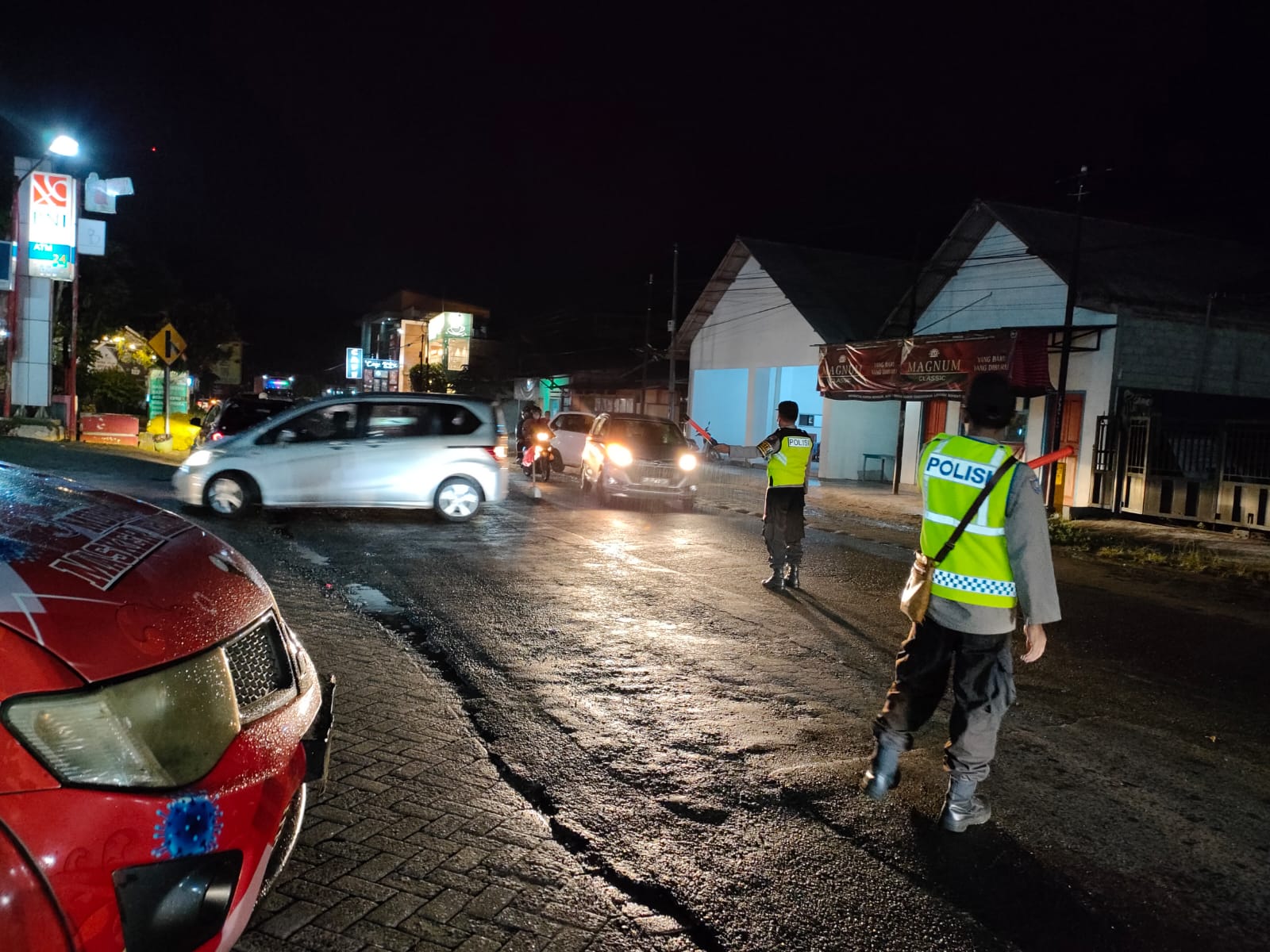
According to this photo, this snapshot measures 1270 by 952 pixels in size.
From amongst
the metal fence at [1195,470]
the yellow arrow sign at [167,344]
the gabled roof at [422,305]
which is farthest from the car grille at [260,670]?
the gabled roof at [422,305]

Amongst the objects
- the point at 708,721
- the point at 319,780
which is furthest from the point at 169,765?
the point at 708,721

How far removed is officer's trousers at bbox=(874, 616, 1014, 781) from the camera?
3.89 m

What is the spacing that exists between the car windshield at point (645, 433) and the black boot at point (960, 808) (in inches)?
485

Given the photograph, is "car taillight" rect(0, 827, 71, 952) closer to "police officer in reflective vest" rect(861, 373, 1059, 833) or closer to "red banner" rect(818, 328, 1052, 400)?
"police officer in reflective vest" rect(861, 373, 1059, 833)

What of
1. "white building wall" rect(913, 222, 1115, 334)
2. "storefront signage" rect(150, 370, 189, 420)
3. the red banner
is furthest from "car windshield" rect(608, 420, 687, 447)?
"storefront signage" rect(150, 370, 189, 420)

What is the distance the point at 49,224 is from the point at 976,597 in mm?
26264

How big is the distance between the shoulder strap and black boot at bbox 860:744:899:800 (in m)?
0.89

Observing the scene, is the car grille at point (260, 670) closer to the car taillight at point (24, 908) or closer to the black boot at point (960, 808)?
the car taillight at point (24, 908)

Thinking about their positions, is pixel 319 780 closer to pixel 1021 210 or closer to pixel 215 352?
pixel 1021 210

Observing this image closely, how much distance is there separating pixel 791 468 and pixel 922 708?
491cm

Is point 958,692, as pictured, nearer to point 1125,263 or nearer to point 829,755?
point 829,755

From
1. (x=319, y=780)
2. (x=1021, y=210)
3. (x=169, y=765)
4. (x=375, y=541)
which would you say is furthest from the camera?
(x=1021, y=210)

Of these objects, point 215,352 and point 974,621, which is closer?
point 974,621

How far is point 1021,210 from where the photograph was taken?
23.4m
